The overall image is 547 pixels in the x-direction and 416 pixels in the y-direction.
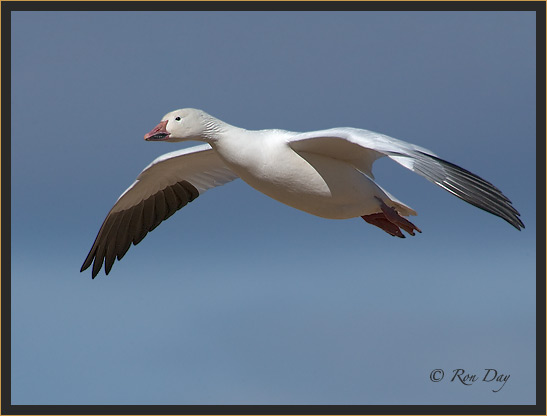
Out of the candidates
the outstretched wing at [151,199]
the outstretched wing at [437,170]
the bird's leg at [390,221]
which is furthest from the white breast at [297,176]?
the outstretched wing at [151,199]

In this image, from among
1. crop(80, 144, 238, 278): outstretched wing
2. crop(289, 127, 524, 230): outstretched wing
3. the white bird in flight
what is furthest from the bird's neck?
crop(80, 144, 238, 278): outstretched wing

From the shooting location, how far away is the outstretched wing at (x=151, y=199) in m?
10.6

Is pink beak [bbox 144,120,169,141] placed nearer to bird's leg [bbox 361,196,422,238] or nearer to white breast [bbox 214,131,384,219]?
white breast [bbox 214,131,384,219]

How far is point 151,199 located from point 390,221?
3039 mm

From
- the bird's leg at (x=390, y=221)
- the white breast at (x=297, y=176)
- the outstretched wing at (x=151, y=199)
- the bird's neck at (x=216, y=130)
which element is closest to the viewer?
the white breast at (x=297, y=176)

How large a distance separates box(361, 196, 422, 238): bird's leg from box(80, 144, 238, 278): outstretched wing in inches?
76.9

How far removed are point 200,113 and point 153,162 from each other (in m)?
1.52

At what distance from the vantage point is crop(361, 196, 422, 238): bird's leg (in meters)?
9.00

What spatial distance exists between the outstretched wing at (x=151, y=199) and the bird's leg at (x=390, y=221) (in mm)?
1953

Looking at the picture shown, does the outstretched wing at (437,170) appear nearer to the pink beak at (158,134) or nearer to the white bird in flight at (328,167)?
the white bird in flight at (328,167)

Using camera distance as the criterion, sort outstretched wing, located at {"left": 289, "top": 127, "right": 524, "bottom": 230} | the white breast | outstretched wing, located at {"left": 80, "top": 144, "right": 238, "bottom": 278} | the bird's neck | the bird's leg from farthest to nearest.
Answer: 1. outstretched wing, located at {"left": 80, "top": 144, "right": 238, "bottom": 278}
2. the bird's leg
3. the bird's neck
4. the white breast
5. outstretched wing, located at {"left": 289, "top": 127, "right": 524, "bottom": 230}

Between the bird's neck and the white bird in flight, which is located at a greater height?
the bird's neck

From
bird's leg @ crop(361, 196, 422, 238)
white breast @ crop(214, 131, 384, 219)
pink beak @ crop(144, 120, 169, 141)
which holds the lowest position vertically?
bird's leg @ crop(361, 196, 422, 238)

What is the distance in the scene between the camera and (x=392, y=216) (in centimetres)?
901
